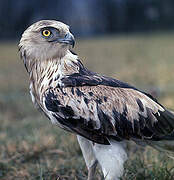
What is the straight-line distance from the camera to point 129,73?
13203 mm

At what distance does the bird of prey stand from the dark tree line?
26.5 m

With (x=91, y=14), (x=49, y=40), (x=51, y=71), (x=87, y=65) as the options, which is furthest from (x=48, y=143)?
(x=91, y=14)

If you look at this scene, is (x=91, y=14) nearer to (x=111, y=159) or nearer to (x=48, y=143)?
(x=48, y=143)

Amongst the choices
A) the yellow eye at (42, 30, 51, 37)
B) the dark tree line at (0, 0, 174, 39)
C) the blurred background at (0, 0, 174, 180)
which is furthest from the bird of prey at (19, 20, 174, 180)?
the dark tree line at (0, 0, 174, 39)

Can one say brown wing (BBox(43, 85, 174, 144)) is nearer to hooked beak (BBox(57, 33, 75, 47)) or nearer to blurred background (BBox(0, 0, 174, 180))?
hooked beak (BBox(57, 33, 75, 47))

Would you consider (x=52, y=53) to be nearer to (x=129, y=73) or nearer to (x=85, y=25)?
(x=129, y=73)

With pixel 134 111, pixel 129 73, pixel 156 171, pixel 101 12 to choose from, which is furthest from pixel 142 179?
pixel 101 12

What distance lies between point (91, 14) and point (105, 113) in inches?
1147

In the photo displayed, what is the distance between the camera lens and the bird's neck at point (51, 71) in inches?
154

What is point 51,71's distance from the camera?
13.0ft

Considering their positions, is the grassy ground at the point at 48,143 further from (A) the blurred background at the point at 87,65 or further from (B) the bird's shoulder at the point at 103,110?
(B) the bird's shoulder at the point at 103,110

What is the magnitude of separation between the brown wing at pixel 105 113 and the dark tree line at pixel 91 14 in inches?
1055

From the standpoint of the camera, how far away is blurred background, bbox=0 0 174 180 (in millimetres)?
4910

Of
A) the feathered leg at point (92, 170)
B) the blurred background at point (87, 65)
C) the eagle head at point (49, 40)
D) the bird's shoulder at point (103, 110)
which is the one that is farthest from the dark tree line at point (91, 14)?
the bird's shoulder at point (103, 110)
